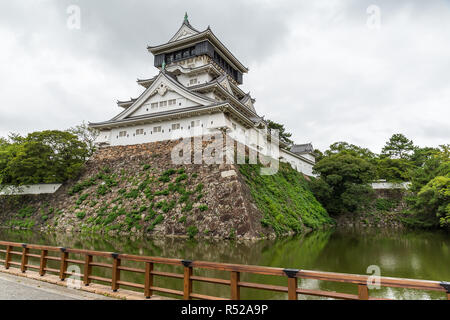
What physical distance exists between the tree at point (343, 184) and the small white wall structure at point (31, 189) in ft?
77.1

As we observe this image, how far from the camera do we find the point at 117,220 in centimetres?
1795

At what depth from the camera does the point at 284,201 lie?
21.1m

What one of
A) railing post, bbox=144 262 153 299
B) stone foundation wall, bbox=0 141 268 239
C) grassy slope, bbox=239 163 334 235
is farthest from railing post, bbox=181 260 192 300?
grassy slope, bbox=239 163 334 235

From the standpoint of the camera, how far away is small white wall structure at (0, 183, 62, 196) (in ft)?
77.8

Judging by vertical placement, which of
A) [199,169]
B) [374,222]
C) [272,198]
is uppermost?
[199,169]

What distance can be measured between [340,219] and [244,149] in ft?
44.2

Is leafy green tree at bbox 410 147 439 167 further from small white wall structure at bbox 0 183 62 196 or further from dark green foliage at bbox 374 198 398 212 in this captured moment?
small white wall structure at bbox 0 183 62 196

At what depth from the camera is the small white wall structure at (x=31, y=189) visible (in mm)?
23703

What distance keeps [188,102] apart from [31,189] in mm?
15391

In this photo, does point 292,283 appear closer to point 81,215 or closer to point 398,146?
point 81,215

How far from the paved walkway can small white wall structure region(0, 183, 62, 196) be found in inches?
792

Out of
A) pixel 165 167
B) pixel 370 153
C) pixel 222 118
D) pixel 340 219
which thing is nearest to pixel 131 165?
pixel 165 167

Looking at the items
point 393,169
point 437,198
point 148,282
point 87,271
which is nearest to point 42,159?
point 87,271
